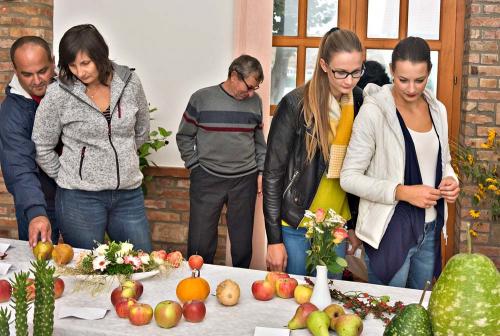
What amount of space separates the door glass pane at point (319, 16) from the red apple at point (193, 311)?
3.21 m

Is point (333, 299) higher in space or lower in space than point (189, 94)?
lower

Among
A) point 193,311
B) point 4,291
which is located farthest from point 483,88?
point 4,291

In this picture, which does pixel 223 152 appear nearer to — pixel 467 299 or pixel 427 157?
pixel 427 157

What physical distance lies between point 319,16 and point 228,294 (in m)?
3.14

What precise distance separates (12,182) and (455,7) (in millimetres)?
3106

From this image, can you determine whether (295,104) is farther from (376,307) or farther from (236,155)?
(236,155)

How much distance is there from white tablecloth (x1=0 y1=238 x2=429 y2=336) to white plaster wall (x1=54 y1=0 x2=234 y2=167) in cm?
249

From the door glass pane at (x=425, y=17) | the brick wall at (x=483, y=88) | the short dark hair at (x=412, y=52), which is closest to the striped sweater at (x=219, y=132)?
the door glass pane at (x=425, y=17)

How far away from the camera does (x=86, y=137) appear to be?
2688 mm

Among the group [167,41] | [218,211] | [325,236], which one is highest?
[167,41]

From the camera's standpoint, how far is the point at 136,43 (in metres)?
4.74

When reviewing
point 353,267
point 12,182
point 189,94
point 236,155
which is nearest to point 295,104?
point 353,267

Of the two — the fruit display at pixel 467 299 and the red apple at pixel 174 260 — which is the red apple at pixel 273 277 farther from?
the fruit display at pixel 467 299

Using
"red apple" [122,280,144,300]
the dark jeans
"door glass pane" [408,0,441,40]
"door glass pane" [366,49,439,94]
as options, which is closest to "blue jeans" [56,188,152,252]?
the dark jeans
